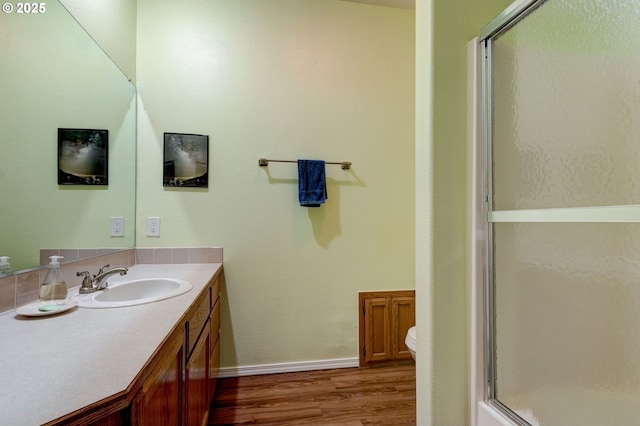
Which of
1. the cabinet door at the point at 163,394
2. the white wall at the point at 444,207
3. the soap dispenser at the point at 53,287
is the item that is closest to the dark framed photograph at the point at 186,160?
the soap dispenser at the point at 53,287

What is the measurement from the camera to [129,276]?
1538 mm

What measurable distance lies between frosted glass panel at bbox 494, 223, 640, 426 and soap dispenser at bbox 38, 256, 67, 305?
1.54 meters

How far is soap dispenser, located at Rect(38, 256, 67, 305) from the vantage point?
3.28 feet

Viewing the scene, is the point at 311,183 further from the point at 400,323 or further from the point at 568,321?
the point at 568,321

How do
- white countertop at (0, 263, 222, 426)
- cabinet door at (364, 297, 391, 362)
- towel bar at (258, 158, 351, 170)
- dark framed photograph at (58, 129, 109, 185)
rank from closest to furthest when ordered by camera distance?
white countertop at (0, 263, 222, 426) < dark framed photograph at (58, 129, 109, 185) < towel bar at (258, 158, 351, 170) < cabinet door at (364, 297, 391, 362)

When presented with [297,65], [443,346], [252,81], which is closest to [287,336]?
[443,346]

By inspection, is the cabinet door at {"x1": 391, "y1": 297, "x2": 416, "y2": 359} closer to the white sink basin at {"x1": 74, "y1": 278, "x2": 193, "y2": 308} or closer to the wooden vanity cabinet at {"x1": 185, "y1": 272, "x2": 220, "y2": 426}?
the wooden vanity cabinet at {"x1": 185, "y1": 272, "x2": 220, "y2": 426}

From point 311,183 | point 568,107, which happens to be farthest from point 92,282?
point 568,107

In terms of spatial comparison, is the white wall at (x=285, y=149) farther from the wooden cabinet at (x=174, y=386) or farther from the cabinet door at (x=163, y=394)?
the cabinet door at (x=163, y=394)

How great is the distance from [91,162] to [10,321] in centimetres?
95

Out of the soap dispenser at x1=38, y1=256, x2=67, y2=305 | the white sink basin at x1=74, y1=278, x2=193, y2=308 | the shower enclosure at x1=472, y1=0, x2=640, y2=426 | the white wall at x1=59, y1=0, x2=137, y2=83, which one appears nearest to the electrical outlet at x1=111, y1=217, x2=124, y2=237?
the white sink basin at x1=74, y1=278, x2=193, y2=308

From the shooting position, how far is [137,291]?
143 cm

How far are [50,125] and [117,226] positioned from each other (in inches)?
27.1

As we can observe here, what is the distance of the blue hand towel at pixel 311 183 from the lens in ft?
6.60
